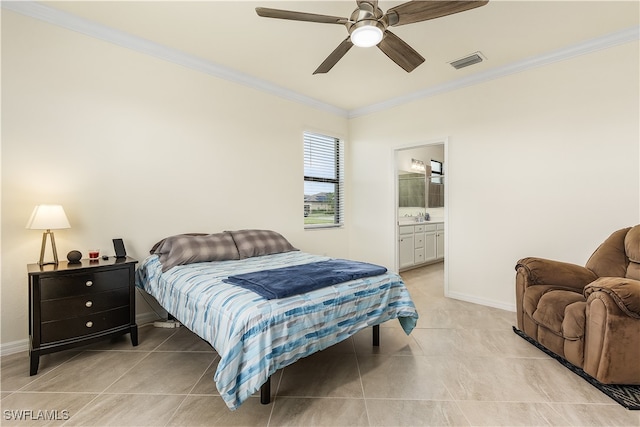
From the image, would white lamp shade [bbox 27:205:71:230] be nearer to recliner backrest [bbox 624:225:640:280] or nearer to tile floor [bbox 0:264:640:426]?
tile floor [bbox 0:264:640:426]

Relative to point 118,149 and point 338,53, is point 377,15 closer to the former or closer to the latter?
point 338,53

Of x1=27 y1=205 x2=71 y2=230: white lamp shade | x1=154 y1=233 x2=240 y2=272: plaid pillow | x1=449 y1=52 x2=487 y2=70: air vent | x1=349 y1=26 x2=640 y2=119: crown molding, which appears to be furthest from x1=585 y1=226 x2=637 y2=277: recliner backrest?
x1=27 y1=205 x2=71 y2=230: white lamp shade

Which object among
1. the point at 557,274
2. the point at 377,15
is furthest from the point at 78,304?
the point at 557,274

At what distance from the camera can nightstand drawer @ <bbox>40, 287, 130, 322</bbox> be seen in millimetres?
2107

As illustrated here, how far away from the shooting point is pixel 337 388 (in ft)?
6.25

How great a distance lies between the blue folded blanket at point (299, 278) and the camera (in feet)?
6.05

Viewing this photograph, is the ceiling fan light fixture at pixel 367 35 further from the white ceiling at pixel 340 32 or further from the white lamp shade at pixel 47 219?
the white lamp shade at pixel 47 219

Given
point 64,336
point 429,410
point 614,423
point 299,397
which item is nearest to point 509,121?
point 614,423

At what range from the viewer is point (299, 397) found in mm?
1812

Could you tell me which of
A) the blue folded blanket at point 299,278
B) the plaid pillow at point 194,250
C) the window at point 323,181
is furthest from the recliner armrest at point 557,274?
the window at point 323,181

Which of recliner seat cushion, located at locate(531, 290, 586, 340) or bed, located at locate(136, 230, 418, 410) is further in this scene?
recliner seat cushion, located at locate(531, 290, 586, 340)

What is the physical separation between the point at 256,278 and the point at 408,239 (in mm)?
3651

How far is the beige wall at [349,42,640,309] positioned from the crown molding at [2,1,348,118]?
204 cm

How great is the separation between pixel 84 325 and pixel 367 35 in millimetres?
2895
